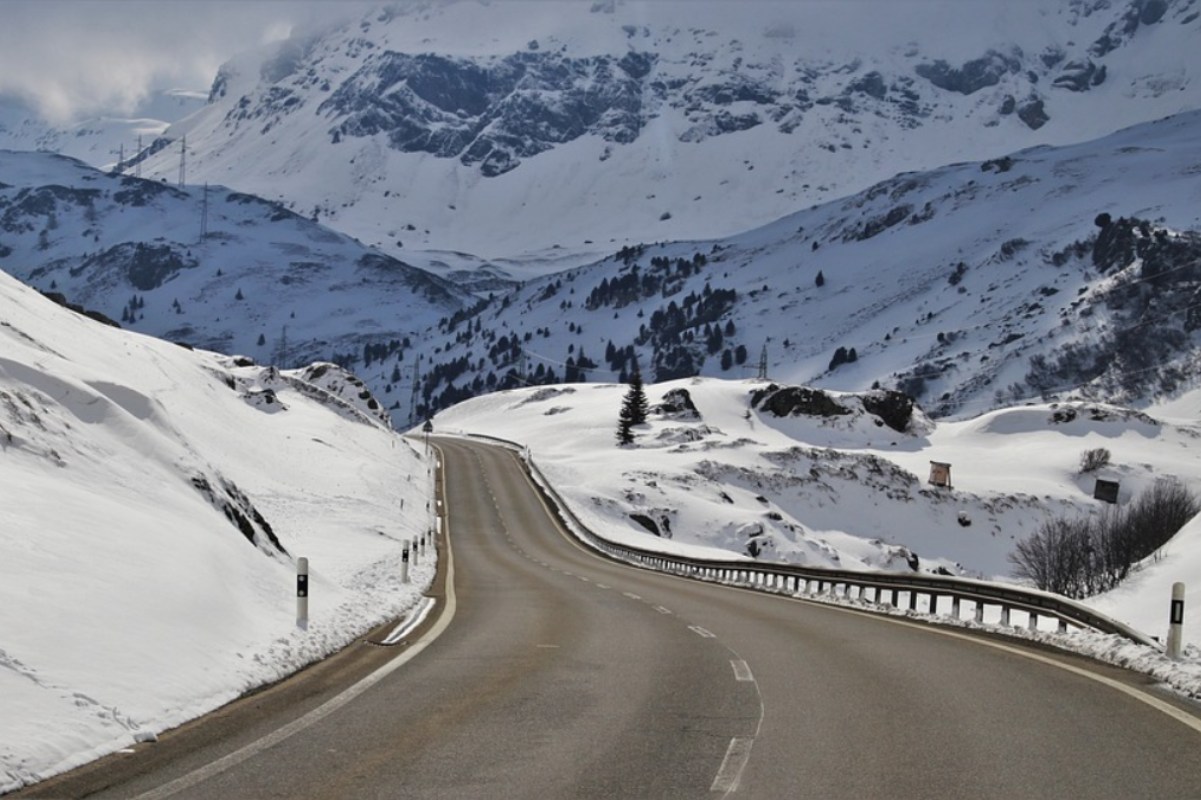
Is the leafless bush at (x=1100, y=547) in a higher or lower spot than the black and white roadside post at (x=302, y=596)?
lower

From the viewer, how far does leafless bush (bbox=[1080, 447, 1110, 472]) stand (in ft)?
331

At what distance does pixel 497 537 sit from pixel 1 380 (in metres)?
40.8

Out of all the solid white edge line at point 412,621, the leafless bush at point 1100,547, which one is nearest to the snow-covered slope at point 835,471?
the leafless bush at point 1100,547

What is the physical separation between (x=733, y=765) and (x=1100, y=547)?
70.6m

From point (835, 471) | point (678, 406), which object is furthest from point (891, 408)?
point (835, 471)

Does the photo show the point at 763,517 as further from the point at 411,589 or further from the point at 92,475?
the point at 92,475

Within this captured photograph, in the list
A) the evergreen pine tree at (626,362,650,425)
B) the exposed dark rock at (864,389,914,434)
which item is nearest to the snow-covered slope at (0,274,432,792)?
the evergreen pine tree at (626,362,650,425)

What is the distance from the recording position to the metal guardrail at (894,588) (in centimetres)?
1858

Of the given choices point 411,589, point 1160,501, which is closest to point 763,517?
point 1160,501

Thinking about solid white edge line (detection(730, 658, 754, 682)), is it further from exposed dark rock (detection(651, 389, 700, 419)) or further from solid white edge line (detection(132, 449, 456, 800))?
exposed dark rock (detection(651, 389, 700, 419))

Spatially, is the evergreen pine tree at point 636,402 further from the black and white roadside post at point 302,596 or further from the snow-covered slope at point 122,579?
the black and white roadside post at point 302,596

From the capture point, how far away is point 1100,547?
7256 cm

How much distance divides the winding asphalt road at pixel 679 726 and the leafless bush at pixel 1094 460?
296ft

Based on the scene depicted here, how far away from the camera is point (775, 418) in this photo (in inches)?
5007
